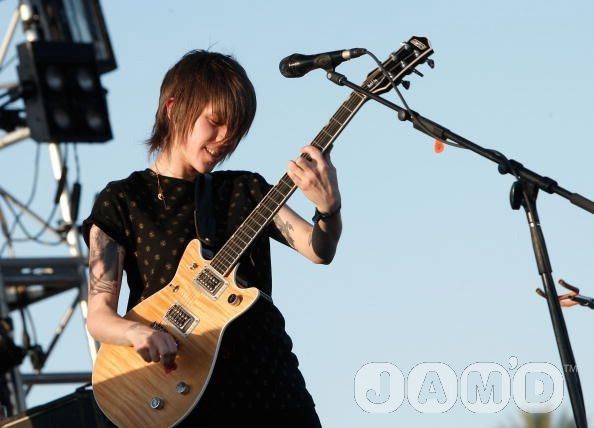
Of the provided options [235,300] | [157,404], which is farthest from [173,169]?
[157,404]

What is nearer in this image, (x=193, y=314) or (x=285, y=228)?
(x=193, y=314)

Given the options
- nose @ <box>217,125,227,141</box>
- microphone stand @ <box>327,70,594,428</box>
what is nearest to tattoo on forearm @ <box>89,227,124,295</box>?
nose @ <box>217,125,227,141</box>

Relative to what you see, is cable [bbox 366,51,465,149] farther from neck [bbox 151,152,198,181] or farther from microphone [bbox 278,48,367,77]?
neck [bbox 151,152,198,181]

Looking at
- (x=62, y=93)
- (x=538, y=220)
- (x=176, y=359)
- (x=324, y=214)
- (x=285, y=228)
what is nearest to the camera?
(x=538, y=220)

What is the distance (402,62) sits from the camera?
4203 millimetres

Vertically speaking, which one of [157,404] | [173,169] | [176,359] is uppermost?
[173,169]

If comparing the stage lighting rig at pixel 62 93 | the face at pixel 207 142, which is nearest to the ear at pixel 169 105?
the face at pixel 207 142

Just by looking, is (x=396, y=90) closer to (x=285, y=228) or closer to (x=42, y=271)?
(x=285, y=228)

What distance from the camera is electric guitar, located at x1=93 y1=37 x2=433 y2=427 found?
423cm

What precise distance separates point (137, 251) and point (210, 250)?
0.74ft

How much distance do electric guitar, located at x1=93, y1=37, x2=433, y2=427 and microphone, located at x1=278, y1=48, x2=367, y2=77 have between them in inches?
4.0

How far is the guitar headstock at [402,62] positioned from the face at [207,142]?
473 millimetres

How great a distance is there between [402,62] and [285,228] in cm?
65

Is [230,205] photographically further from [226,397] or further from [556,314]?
[556,314]
